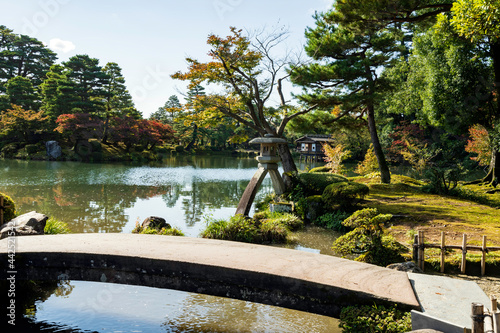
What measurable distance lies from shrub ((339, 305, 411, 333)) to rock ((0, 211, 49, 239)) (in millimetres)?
4400

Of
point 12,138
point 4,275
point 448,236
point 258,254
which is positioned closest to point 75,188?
point 4,275

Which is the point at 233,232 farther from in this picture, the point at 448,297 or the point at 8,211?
the point at 448,297

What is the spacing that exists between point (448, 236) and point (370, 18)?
6042 mm

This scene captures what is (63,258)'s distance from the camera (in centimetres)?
379

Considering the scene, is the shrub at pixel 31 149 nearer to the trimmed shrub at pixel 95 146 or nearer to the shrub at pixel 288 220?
the trimmed shrub at pixel 95 146

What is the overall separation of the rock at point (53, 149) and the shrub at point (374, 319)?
28682 mm

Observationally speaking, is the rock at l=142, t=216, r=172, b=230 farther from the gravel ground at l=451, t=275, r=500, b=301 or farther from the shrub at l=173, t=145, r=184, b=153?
the shrub at l=173, t=145, r=184, b=153

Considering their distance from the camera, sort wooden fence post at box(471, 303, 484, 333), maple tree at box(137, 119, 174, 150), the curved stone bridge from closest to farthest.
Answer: wooden fence post at box(471, 303, 484, 333) < the curved stone bridge < maple tree at box(137, 119, 174, 150)

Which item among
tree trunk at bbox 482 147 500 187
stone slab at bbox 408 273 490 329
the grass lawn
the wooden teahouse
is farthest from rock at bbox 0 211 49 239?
the wooden teahouse

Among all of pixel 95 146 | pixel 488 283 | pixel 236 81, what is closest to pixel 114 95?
pixel 95 146

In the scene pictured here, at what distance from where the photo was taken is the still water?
3879 millimetres

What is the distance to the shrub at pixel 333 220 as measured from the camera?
860 centimetres

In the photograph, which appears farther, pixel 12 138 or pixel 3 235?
pixel 12 138

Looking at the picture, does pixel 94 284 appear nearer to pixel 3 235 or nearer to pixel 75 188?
pixel 3 235
